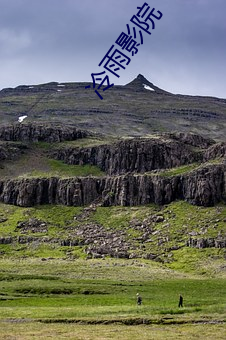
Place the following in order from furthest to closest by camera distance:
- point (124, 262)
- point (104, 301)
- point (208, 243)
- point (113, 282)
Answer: point (208, 243), point (124, 262), point (113, 282), point (104, 301)

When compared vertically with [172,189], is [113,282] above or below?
below

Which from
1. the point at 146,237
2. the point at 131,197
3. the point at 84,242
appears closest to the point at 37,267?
the point at 84,242

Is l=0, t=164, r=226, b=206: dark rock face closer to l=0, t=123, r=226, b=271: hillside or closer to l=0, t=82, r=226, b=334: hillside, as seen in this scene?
l=0, t=123, r=226, b=271: hillside

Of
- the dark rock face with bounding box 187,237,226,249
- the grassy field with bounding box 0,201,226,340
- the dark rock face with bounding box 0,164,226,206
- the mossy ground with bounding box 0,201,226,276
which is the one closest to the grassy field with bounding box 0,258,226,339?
the grassy field with bounding box 0,201,226,340

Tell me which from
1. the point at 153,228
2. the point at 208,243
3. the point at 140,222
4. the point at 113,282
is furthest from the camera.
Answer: the point at 140,222

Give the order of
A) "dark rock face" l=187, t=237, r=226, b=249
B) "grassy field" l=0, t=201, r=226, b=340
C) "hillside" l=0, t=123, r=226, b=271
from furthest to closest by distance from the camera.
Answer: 1. "hillside" l=0, t=123, r=226, b=271
2. "dark rock face" l=187, t=237, r=226, b=249
3. "grassy field" l=0, t=201, r=226, b=340

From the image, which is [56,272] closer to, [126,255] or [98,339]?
[126,255]

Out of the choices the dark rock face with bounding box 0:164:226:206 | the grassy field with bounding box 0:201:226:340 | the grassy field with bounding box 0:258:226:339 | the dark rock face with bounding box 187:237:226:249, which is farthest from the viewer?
the dark rock face with bounding box 0:164:226:206

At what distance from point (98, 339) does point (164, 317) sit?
44.3 feet

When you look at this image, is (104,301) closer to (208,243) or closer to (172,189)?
(208,243)

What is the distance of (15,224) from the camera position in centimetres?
18438

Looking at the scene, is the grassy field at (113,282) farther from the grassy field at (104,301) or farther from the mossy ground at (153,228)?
the mossy ground at (153,228)

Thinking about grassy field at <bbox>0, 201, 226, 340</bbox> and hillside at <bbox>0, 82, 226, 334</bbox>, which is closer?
grassy field at <bbox>0, 201, 226, 340</bbox>

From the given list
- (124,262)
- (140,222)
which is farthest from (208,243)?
(140,222)
